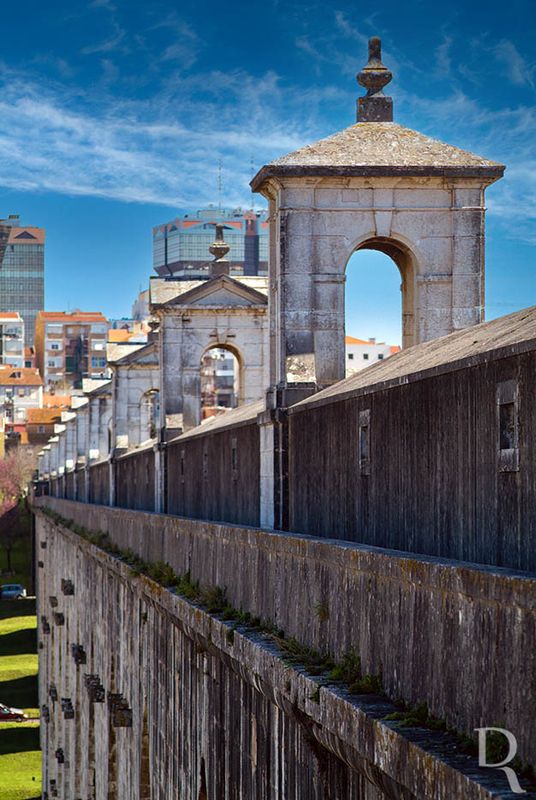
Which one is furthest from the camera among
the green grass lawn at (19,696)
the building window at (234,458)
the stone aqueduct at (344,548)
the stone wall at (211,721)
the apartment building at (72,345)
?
the apartment building at (72,345)

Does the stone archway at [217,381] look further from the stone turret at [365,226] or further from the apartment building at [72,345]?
the stone turret at [365,226]

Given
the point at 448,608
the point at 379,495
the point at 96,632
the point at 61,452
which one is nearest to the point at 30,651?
the point at 61,452

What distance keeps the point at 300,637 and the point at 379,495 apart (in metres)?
1.95

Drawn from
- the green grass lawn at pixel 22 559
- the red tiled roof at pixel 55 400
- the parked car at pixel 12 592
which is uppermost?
the red tiled roof at pixel 55 400

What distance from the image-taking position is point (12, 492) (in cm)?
12688

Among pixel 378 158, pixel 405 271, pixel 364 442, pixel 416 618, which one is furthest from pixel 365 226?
pixel 416 618

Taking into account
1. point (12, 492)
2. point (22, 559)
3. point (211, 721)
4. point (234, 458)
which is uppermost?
point (234, 458)

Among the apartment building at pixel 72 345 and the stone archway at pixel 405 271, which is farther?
the apartment building at pixel 72 345

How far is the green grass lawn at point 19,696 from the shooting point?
49031 millimetres

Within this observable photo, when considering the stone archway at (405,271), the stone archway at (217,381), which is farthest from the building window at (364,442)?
the stone archway at (217,381)

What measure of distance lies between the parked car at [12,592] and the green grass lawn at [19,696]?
206 centimetres

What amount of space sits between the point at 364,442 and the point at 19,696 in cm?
5316

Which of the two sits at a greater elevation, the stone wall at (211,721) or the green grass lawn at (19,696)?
the stone wall at (211,721)

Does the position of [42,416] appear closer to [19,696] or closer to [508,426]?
[19,696]
